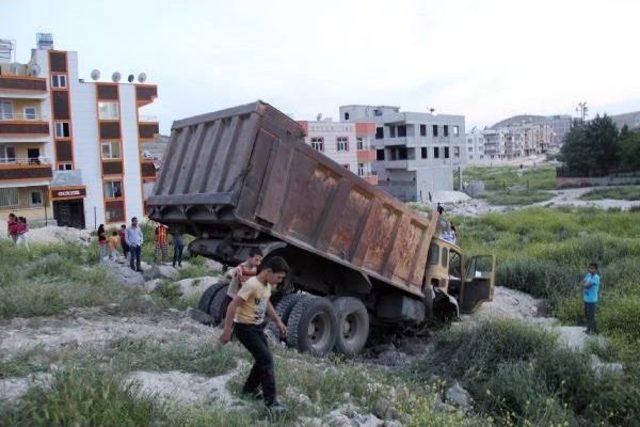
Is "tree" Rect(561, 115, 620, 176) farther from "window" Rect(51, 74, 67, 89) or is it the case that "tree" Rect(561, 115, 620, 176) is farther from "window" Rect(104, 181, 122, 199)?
"window" Rect(51, 74, 67, 89)

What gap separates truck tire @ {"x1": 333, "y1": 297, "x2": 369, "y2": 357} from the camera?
28.7 ft

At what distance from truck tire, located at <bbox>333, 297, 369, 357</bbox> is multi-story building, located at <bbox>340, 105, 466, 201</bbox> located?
47.3 metres

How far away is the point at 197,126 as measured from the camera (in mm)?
8914

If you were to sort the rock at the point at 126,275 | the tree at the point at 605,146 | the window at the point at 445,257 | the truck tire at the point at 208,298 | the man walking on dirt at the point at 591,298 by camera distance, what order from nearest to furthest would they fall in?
the truck tire at the point at 208,298, the man walking on dirt at the point at 591,298, the window at the point at 445,257, the rock at the point at 126,275, the tree at the point at 605,146

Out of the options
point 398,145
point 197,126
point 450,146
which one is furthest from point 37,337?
point 450,146

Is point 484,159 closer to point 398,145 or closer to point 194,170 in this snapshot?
point 398,145

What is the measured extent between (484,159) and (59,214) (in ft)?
429

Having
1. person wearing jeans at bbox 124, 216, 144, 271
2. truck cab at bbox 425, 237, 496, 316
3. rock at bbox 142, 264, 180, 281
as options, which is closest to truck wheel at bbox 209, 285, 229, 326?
truck cab at bbox 425, 237, 496, 316

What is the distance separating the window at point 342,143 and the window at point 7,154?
899 inches

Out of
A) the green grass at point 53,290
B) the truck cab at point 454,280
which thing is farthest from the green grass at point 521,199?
the green grass at point 53,290

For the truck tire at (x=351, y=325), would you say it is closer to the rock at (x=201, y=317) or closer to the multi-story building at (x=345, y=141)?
the rock at (x=201, y=317)

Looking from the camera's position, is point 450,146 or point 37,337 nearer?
point 37,337

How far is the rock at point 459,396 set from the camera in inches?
261

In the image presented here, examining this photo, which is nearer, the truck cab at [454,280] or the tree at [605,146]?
the truck cab at [454,280]
